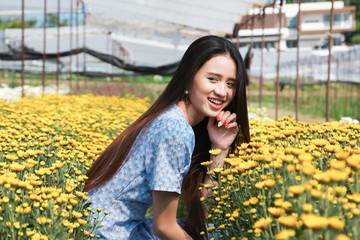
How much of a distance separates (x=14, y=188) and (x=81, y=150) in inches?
34.2

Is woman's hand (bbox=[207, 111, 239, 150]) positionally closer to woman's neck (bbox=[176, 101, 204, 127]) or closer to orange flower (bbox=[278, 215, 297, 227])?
woman's neck (bbox=[176, 101, 204, 127])

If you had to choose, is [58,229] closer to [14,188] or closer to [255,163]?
[14,188]

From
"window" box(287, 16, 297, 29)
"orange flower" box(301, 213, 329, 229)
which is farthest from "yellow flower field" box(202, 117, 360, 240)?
"window" box(287, 16, 297, 29)

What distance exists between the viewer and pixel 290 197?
1321 millimetres

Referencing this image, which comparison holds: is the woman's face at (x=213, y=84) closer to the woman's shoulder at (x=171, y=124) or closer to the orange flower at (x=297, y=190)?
the woman's shoulder at (x=171, y=124)

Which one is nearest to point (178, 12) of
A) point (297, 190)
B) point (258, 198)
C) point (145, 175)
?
point (145, 175)

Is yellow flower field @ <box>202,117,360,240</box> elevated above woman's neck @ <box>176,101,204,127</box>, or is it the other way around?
woman's neck @ <box>176,101,204,127</box>

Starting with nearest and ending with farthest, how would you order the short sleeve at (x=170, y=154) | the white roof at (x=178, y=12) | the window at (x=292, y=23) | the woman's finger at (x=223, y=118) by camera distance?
the short sleeve at (x=170, y=154)
the woman's finger at (x=223, y=118)
the white roof at (x=178, y=12)
the window at (x=292, y=23)

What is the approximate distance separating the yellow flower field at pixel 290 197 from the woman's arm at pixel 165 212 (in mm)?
160

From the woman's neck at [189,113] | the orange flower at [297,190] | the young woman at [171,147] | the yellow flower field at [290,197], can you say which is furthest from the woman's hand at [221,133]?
the orange flower at [297,190]

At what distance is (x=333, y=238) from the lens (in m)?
1.09

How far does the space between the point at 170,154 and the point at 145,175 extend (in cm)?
22

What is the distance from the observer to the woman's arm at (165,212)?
197 centimetres

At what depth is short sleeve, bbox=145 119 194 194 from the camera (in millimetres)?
1939
